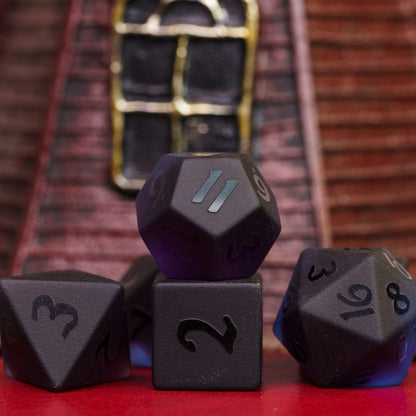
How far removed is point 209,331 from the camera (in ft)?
4.15

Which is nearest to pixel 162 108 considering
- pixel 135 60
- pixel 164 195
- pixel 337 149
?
pixel 135 60

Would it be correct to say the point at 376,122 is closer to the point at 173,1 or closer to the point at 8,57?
the point at 173,1

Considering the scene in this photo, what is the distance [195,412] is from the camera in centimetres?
113

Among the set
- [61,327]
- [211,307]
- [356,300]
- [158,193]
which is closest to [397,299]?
[356,300]

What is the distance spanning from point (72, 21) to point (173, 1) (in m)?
0.35

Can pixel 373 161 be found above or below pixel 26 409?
above

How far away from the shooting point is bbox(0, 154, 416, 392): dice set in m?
1.26

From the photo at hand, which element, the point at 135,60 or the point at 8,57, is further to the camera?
the point at 8,57

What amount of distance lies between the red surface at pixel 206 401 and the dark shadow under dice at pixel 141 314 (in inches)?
6.1

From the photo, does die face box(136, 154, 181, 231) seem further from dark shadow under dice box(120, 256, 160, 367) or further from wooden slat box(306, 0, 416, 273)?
wooden slat box(306, 0, 416, 273)

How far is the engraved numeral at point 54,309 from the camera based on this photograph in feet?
4.24

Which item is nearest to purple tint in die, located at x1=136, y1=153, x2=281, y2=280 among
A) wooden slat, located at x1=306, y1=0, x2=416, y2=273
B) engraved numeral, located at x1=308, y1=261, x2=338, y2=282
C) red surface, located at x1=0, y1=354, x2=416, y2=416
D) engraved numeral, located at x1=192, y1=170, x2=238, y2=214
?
engraved numeral, located at x1=192, y1=170, x2=238, y2=214

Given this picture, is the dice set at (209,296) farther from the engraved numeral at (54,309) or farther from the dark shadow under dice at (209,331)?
the engraved numeral at (54,309)

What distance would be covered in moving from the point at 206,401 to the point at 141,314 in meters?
0.37
